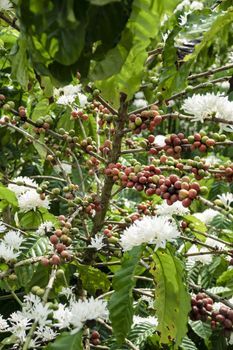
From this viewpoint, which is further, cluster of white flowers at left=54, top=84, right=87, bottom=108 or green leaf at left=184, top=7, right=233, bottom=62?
cluster of white flowers at left=54, top=84, right=87, bottom=108

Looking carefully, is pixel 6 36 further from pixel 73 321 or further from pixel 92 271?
pixel 73 321

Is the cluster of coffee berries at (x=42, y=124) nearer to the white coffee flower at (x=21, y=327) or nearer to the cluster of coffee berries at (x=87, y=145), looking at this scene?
the cluster of coffee berries at (x=87, y=145)

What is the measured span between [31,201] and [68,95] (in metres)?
0.56

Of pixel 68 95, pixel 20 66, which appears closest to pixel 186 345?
pixel 68 95

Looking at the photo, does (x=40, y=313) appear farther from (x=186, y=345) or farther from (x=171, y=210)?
(x=186, y=345)

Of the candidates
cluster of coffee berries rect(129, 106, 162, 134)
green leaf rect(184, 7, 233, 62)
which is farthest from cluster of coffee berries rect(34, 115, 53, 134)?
green leaf rect(184, 7, 233, 62)

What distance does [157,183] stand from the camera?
172cm

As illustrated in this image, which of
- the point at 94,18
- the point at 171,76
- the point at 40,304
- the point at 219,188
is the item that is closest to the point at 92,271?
the point at 40,304

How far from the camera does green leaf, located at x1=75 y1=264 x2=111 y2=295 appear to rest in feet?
6.11

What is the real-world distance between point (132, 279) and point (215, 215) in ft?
5.13

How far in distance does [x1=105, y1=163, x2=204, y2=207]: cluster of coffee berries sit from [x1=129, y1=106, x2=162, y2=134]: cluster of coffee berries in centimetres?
13

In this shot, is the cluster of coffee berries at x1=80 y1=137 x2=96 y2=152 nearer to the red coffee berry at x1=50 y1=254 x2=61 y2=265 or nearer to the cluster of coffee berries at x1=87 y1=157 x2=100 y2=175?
the cluster of coffee berries at x1=87 y1=157 x2=100 y2=175

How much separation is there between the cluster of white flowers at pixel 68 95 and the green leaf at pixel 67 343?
1.33m

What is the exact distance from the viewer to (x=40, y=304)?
51.9 inches
